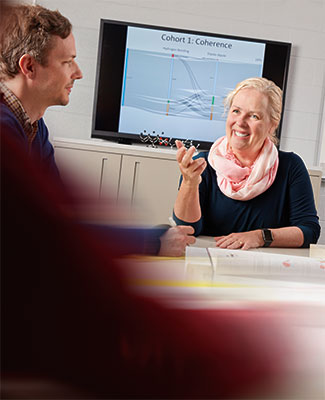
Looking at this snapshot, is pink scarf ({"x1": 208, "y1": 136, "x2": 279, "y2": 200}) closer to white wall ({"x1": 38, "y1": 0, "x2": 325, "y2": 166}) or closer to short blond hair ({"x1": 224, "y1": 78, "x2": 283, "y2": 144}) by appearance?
short blond hair ({"x1": 224, "y1": 78, "x2": 283, "y2": 144})

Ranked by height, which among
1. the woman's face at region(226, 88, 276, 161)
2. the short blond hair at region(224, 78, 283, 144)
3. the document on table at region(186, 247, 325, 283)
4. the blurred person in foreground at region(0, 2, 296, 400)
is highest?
the short blond hair at region(224, 78, 283, 144)

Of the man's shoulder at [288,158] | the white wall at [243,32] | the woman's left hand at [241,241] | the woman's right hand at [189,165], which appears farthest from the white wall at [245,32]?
the woman's left hand at [241,241]

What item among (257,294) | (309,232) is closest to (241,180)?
(309,232)

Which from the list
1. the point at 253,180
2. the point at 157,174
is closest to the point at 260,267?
the point at 253,180

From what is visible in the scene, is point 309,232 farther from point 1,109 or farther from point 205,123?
point 205,123

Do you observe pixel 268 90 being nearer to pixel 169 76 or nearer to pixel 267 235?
pixel 267 235

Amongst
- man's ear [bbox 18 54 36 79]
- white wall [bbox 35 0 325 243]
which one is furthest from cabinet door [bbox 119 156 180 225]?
man's ear [bbox 18 54 36 79]

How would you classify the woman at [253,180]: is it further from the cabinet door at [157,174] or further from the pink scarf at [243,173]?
the cabinet door at [157,174]

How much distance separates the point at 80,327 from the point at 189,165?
120 cm

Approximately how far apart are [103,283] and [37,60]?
956 mm

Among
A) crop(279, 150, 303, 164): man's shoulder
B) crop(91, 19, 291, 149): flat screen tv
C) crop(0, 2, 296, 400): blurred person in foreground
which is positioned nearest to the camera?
crop(0, 2, 296, 400): blurred person in foreground

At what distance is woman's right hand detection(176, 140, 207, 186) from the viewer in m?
1.18

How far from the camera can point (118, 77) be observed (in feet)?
11.1

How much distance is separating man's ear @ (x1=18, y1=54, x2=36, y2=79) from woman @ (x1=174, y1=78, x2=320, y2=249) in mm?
700
